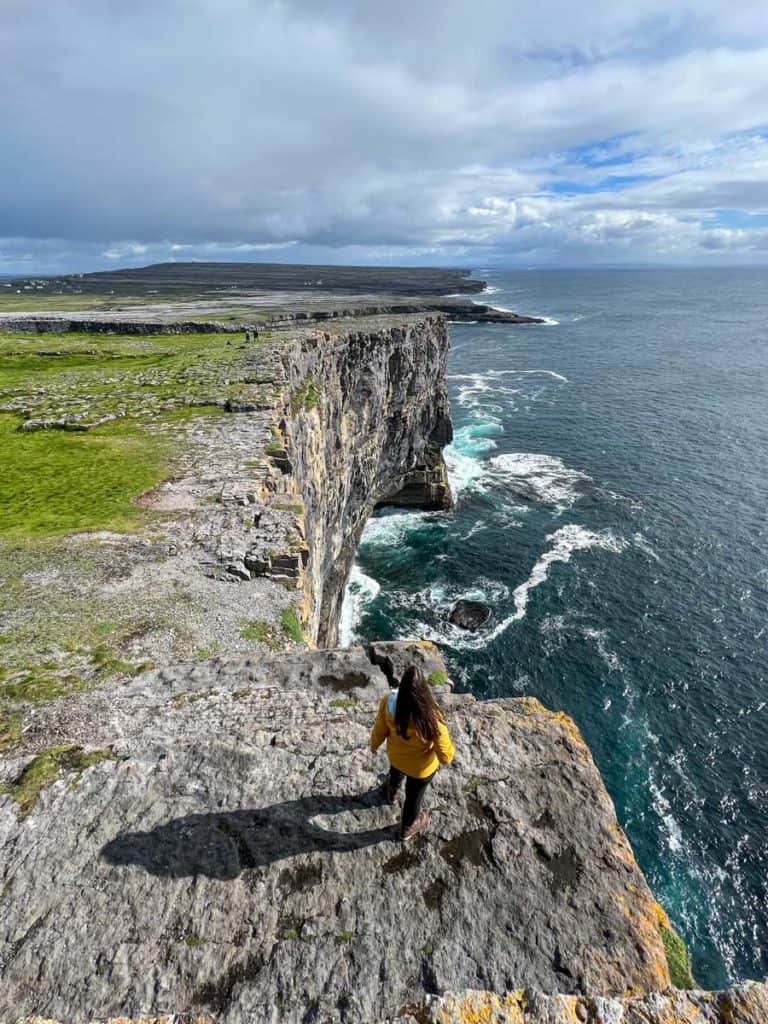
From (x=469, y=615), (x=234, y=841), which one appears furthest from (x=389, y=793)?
(x=469, y=615)

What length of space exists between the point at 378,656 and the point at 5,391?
25927mm

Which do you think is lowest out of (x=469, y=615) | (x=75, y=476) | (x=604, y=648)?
(x=469, y=615)

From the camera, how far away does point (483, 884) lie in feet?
18.9

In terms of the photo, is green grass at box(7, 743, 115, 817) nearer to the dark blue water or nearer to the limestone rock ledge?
the limestone rock ledge

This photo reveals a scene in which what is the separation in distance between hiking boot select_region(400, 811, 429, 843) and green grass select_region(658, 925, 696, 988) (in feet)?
8.50

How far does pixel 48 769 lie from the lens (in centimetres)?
A: 674

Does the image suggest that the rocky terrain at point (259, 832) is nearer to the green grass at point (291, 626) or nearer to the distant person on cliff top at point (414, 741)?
the green grass at point (291, 626)

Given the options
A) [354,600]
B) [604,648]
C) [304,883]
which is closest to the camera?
[304,883]

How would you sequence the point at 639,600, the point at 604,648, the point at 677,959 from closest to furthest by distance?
the point at 677,959
the point at 604,648
the point at 639,600

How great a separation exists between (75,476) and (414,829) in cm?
1518

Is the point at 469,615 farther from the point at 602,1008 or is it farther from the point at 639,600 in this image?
the point at 602,1008

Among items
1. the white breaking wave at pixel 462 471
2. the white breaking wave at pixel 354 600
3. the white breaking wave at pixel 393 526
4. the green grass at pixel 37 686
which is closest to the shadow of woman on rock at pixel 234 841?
the green grass at pixel 37 686

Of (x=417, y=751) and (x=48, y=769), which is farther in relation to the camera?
(x=48, y=769)

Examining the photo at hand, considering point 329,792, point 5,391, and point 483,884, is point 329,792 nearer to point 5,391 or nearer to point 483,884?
point 483,884
